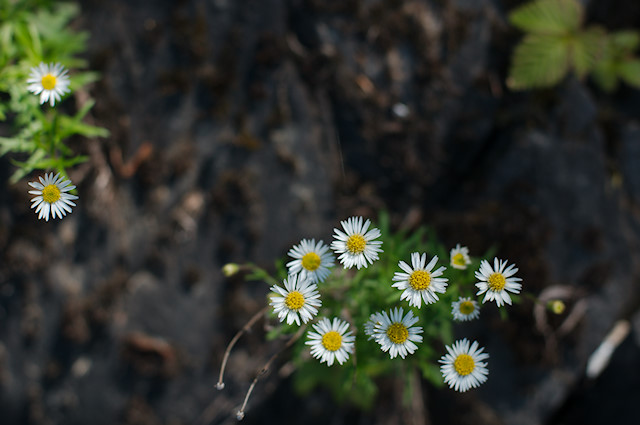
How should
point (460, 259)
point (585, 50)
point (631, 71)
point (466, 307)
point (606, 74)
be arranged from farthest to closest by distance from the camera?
1. point (606, 74)
2. point (631, 71)
3. point (585, 50)
4. point (460, 259)
5. point (466, 307)

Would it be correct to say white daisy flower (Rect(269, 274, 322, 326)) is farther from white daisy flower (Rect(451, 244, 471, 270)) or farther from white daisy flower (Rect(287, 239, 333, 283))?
white daisy flower (Rect(451, 244, 471, 270))

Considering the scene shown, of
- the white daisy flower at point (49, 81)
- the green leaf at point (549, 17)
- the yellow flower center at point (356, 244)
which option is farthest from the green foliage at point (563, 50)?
the white daisy flower at point (49, 81)

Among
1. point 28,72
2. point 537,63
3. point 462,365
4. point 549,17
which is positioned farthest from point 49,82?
point 549,17

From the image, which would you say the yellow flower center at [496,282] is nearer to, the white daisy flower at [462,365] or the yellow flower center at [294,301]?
the white daisy flower at [462,365]

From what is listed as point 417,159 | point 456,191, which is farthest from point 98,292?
point 456,191

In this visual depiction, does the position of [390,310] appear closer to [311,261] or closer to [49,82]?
[311,261]
